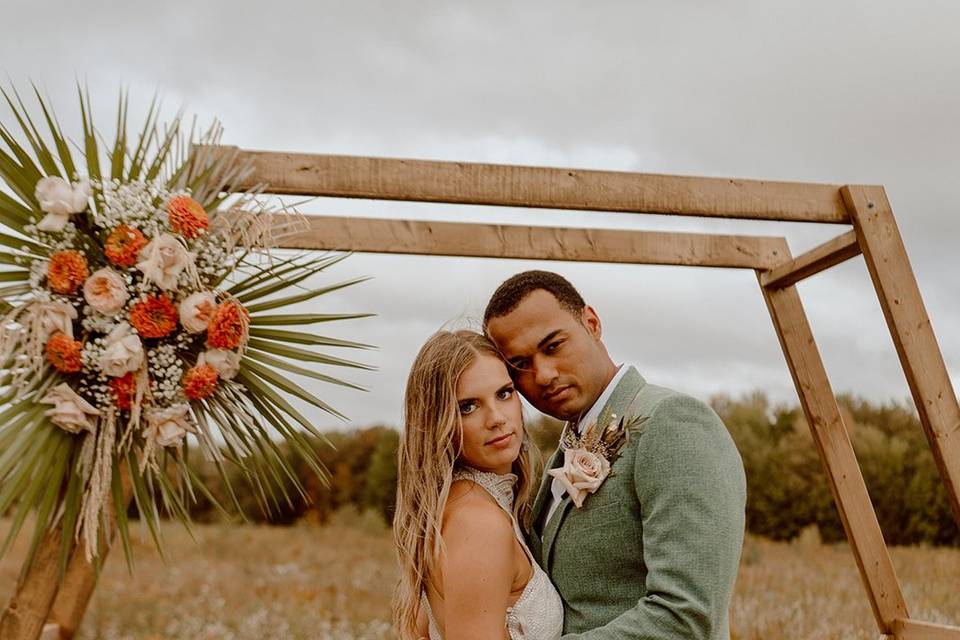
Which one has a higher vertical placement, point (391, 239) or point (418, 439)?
point (391, 239)

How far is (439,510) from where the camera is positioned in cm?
282

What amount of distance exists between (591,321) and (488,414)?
55cm

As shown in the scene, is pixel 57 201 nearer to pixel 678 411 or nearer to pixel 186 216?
pixel 186 216

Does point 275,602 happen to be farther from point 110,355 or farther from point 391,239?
point 110,355

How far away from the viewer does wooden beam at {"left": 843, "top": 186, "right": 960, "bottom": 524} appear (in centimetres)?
369

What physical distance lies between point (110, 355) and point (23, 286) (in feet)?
1.33

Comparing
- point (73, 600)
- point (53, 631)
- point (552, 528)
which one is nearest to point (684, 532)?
point (552, 528)

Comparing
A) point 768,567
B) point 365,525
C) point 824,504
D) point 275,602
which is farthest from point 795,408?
point 275,602

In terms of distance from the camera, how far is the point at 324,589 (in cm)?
904

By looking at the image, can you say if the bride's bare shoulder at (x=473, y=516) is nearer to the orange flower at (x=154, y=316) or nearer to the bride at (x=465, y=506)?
the bride at (x=465, y=506)

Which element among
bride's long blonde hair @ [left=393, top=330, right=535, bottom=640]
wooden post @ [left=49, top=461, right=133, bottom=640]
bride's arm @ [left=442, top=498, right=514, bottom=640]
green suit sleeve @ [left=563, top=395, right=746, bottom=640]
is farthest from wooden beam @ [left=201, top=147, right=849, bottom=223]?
wooden post @ [left=49, top=461, right=133, bottom=640]

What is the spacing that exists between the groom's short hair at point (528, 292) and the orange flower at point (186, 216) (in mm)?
926

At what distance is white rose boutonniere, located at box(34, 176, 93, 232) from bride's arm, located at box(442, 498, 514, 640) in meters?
1.49

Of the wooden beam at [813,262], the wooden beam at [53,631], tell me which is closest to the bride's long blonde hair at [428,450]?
the wooden beam at [813,262]
